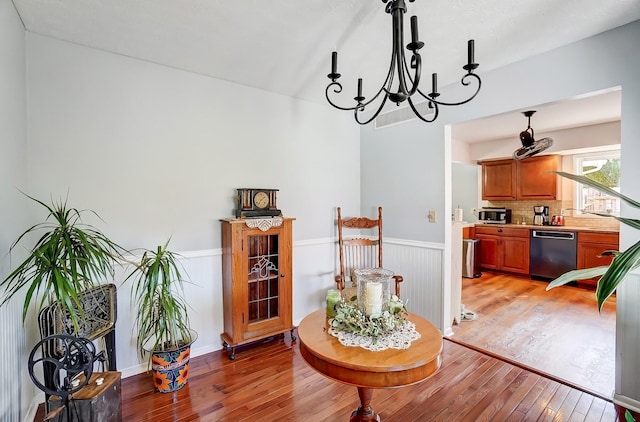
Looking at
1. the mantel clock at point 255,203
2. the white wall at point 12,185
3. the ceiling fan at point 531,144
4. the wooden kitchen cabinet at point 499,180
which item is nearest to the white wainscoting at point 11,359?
the white wall at point 12,185

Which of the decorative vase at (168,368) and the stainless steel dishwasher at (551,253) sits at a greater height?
the stainless steel dishwasher at (551,253)

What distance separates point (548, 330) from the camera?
3.29 meters

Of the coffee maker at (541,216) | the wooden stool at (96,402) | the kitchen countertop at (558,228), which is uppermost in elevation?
the coffee maker at (541,216)

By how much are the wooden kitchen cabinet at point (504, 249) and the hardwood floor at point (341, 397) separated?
11.1 ft

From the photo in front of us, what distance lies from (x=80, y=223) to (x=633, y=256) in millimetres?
3100

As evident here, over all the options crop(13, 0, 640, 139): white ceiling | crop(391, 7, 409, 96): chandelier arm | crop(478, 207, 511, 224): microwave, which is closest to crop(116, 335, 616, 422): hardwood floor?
crop(391, 7, 409, 96): chandelier arm

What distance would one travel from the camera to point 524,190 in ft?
18.3

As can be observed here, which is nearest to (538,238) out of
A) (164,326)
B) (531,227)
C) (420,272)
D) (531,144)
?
(531,227)

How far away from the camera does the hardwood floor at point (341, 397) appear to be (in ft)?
6.59

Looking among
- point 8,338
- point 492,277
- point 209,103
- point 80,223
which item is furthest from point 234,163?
point 492,277

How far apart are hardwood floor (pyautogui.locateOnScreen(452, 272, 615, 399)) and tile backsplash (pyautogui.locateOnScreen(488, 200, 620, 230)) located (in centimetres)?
109

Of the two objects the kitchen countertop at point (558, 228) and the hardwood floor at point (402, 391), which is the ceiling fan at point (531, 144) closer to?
the kitchen countertop at point (558, 228)

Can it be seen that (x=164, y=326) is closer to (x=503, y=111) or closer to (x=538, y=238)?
(x=503, y=111)

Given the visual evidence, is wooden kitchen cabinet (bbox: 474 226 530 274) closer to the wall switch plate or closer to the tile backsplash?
the tile backsplash
